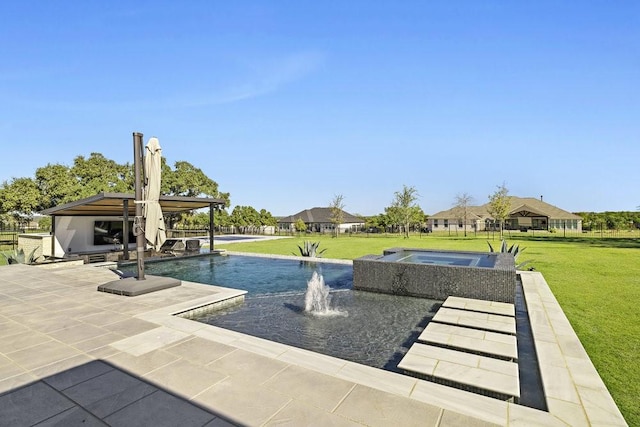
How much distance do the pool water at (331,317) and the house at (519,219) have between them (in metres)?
45.9

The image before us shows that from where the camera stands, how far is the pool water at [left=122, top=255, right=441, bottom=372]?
16.2ft

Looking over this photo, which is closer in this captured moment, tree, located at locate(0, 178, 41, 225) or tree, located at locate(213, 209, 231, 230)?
tree, located at locate(0, 178, 41, 225)

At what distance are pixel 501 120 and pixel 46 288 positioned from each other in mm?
22437

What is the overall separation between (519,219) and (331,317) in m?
62.5

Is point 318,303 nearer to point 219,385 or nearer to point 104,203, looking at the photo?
point 219,385

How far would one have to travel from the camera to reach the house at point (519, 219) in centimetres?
5294

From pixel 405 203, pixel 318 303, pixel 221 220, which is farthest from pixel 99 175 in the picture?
pixel 318 303

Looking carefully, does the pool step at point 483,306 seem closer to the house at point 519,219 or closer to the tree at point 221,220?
the tree at point 221,220

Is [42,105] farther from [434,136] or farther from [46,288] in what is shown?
[434,136]

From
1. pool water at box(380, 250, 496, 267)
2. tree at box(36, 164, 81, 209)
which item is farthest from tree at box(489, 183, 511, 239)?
tree at box(36, 164, 81, 209)

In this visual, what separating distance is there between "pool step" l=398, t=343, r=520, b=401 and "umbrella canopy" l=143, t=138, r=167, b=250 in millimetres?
6481

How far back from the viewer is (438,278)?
798 cm

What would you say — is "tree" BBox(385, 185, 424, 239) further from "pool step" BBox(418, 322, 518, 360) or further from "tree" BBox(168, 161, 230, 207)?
"pool step" BBox(418, 322, 518, 360)

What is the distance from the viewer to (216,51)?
14336mm
